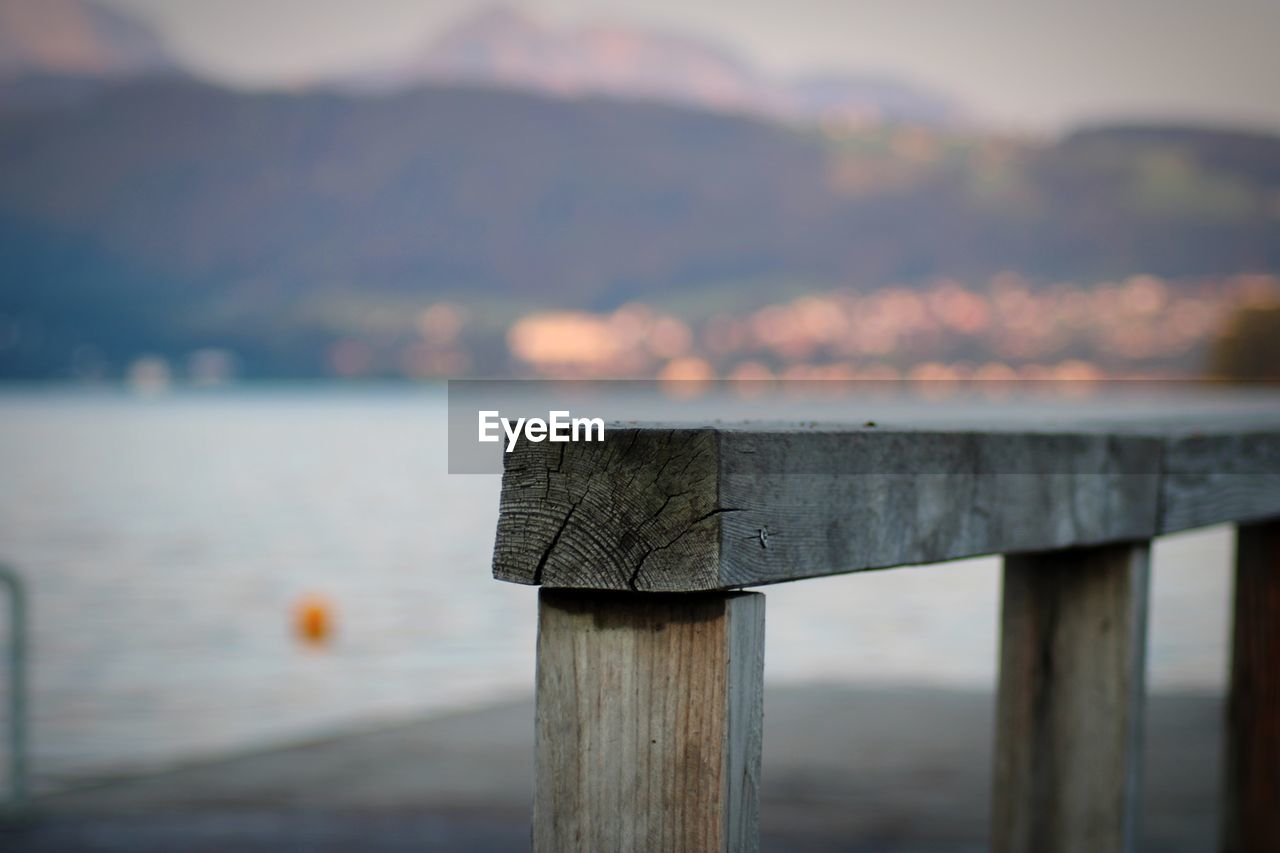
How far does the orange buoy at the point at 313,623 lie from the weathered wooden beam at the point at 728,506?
21377 mm

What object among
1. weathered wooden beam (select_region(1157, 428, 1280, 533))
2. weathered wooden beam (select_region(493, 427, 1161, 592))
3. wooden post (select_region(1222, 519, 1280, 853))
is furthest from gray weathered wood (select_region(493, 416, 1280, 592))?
wooden post (select_region(1222, 519, 1280, 853))

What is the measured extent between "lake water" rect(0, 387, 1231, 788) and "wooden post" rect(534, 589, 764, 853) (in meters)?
1.17

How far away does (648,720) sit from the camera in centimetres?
159

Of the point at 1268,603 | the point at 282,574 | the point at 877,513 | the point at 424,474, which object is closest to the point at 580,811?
the point at 877,513

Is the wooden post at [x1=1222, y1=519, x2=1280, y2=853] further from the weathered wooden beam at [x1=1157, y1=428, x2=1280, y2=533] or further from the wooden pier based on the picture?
the wooden pier

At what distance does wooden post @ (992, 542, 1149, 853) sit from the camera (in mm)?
2598

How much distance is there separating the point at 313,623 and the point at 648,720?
907 inches

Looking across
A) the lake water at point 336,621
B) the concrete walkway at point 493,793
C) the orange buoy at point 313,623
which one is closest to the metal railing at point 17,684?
the concrete walkway at point 493,793

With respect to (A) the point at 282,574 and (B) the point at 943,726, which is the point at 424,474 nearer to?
(A) the point at 282,574

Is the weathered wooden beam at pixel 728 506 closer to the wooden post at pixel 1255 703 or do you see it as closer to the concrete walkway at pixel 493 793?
the wooden post at pixel 1255 703

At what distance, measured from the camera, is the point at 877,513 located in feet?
5.83

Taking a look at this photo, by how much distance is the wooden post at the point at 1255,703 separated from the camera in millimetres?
3408

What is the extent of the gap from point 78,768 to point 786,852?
24.9ft

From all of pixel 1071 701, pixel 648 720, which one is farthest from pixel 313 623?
pixel 648 720
